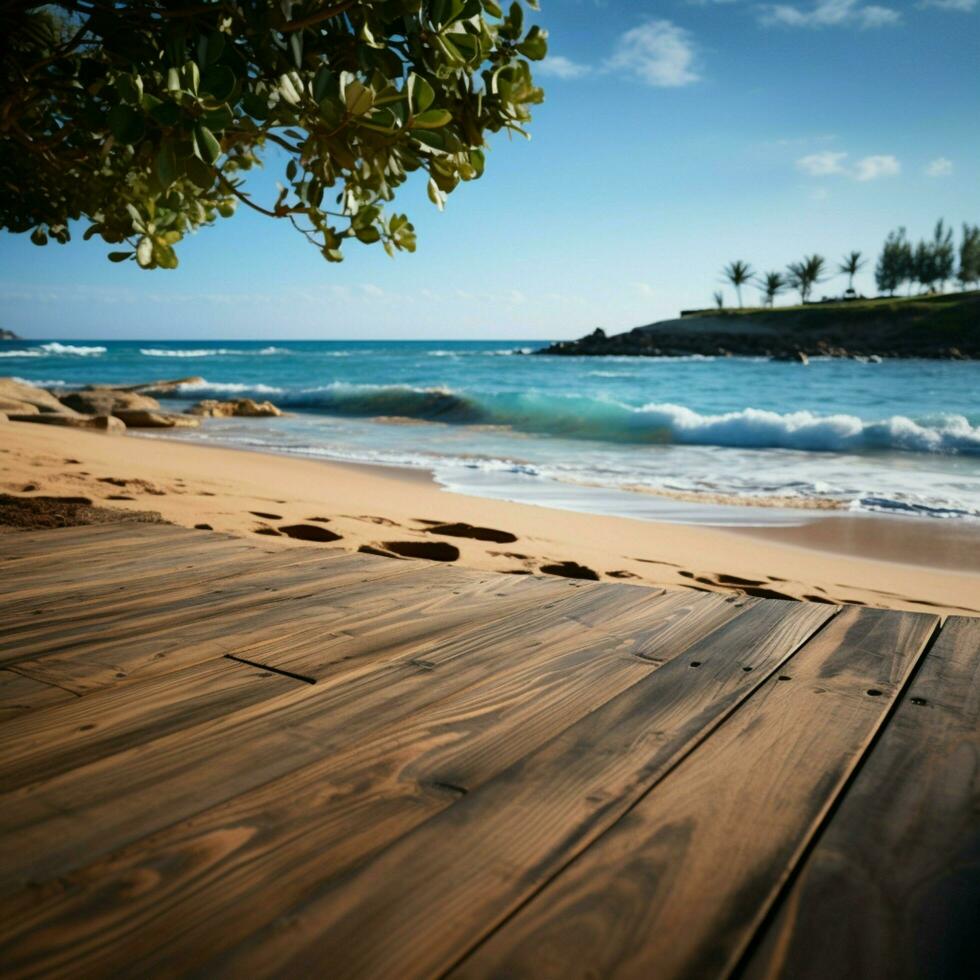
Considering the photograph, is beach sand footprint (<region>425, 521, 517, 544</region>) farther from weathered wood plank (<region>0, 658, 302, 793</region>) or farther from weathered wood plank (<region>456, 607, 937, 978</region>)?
weathered wood plank (<region>456, 607, 937, 978</region>)

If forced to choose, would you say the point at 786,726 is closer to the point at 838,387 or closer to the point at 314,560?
the point at 314,560

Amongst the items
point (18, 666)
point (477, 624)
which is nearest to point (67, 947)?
point (18, 666)

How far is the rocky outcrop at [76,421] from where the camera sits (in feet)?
38.2

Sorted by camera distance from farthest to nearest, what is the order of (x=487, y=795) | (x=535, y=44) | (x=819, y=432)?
(x=819, y=432)
(x=535, y=44)
(x=487, y=795)

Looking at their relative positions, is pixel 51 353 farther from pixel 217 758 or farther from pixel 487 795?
pixel 487 795

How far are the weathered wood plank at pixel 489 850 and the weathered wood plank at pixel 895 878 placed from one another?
24 centimetres

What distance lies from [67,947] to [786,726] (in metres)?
1.06

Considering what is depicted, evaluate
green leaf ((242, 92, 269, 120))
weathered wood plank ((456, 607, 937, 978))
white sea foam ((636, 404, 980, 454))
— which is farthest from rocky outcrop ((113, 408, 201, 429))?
weathered wood plank ((456, 607, 937, 978))

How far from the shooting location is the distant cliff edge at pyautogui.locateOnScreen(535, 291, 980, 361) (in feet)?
167

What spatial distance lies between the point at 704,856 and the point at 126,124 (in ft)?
7.47

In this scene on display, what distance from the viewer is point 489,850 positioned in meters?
0.92

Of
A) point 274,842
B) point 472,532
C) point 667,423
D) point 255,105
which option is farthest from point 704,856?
point 667,423

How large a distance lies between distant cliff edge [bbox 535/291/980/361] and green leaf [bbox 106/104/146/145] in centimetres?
4920

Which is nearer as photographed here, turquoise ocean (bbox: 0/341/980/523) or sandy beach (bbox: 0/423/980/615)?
sandy beach (bbox: 0/423/980/615)
